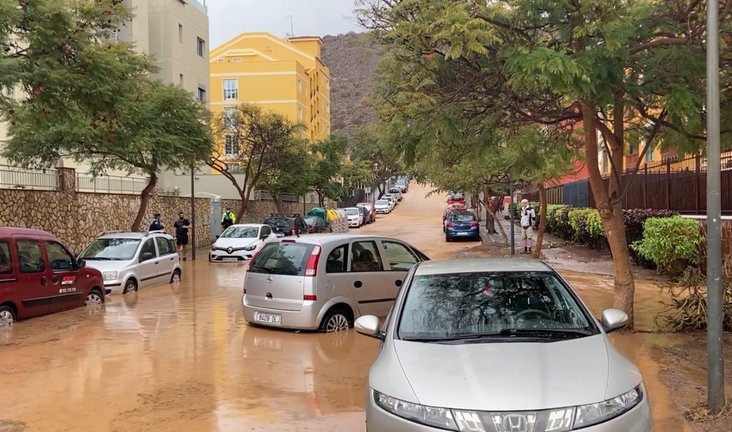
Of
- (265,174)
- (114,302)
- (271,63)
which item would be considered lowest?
(114,302)

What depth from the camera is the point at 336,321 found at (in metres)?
9.97

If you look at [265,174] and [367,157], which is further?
[367,157]

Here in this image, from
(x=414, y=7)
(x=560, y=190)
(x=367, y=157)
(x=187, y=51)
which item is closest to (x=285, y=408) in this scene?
(x=414, y=7)

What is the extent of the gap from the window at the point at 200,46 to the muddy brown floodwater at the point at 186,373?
3340cm

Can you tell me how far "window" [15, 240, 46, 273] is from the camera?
10906mm

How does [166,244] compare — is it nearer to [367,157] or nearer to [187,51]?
[187,51]

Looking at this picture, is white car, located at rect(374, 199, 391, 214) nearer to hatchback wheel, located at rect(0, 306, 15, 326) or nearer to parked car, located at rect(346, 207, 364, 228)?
parked car, located at rect(346, 207, 364, 228)

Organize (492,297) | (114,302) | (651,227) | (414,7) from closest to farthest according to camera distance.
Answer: (492,297) < (414,7) < (114,302) < (651,227)

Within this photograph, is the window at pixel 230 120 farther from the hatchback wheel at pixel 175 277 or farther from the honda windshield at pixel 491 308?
the honda windshield at pixel 491 308

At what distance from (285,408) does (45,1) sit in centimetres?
950

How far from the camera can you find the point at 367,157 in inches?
2950

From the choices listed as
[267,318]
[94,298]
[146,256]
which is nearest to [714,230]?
[267,318]

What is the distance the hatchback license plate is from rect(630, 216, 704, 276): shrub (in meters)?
9.07

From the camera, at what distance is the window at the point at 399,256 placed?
1086 centimetres
